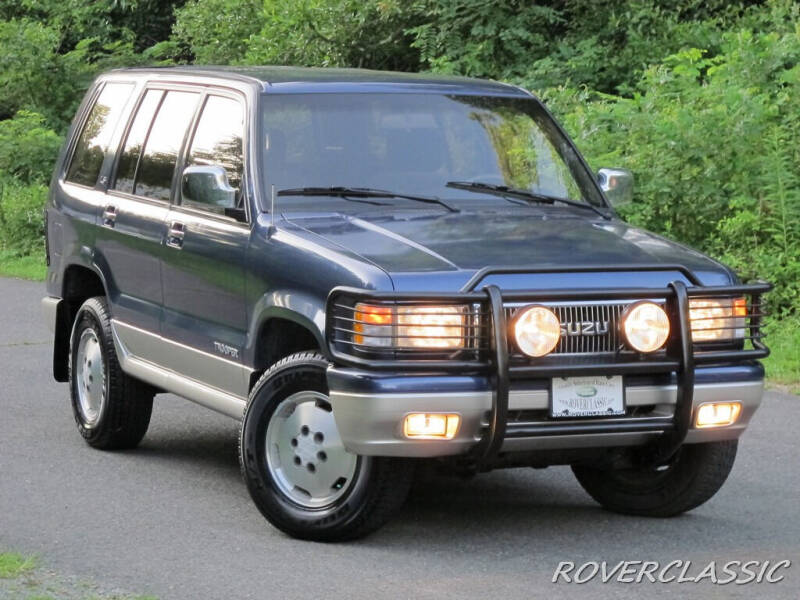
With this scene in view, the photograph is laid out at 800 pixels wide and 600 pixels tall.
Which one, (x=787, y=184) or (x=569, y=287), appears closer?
(x=569, y=287)

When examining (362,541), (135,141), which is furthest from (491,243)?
(135,141)

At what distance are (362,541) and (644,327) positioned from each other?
1396 mm

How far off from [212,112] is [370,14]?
43.3 ft

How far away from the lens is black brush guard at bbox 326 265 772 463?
6391 millimetres

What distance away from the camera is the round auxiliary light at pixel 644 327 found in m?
6.62

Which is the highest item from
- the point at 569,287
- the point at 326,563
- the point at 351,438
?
the point at 569,287

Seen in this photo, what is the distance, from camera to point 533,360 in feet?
21.3

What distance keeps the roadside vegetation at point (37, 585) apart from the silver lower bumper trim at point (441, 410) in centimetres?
100

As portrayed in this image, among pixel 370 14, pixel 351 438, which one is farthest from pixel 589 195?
pixel 370 14

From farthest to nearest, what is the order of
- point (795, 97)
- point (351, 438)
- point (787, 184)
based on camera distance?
point (795, 97) → point (787, 184) → point (351, 438)

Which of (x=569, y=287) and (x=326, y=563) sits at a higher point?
(x=569, y=287)

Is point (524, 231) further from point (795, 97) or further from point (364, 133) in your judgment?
point (795, 97)

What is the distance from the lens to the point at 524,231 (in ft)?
23.6

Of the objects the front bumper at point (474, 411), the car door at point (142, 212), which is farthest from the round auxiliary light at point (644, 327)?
the car door at point (142, 212)
